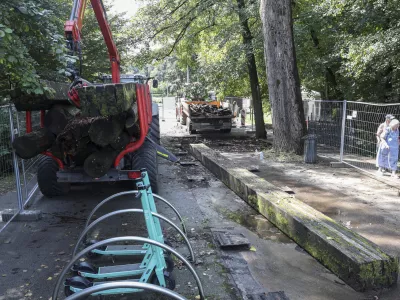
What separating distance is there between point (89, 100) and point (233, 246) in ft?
8.31

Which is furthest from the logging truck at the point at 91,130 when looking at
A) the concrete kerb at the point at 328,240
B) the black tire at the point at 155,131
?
the black tire at the point at 155,131

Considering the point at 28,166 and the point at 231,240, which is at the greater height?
the point at 28,166

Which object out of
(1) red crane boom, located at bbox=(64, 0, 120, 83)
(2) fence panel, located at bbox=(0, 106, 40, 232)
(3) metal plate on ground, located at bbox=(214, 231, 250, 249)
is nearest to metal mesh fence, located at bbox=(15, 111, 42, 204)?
(2) fence panel, located at bbox=(0, 106, 40, 232)

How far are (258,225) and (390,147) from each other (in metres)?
4.81

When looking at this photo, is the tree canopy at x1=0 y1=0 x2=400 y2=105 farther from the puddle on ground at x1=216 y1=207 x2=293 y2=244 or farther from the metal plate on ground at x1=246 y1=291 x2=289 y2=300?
the metal plate on ground at x1=246 y1=291 x2=289 y2=300

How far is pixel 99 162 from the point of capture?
499 cm

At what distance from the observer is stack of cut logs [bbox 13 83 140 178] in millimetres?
4297

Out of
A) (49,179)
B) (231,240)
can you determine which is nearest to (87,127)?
(49,179)

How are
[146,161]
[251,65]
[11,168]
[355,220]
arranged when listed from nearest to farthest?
[355,220], [146,161], [11,168], [251,65]

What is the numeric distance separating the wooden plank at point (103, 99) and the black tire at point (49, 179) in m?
2.51

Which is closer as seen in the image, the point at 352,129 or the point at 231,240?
the point at 231,240

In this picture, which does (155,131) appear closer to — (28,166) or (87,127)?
(28,166)

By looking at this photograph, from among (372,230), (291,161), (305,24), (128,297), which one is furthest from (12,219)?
(305,24)

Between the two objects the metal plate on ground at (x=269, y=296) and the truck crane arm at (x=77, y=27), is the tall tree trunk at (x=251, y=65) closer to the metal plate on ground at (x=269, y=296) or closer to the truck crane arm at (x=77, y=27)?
the truck crane arm at (x=77, y=27)
